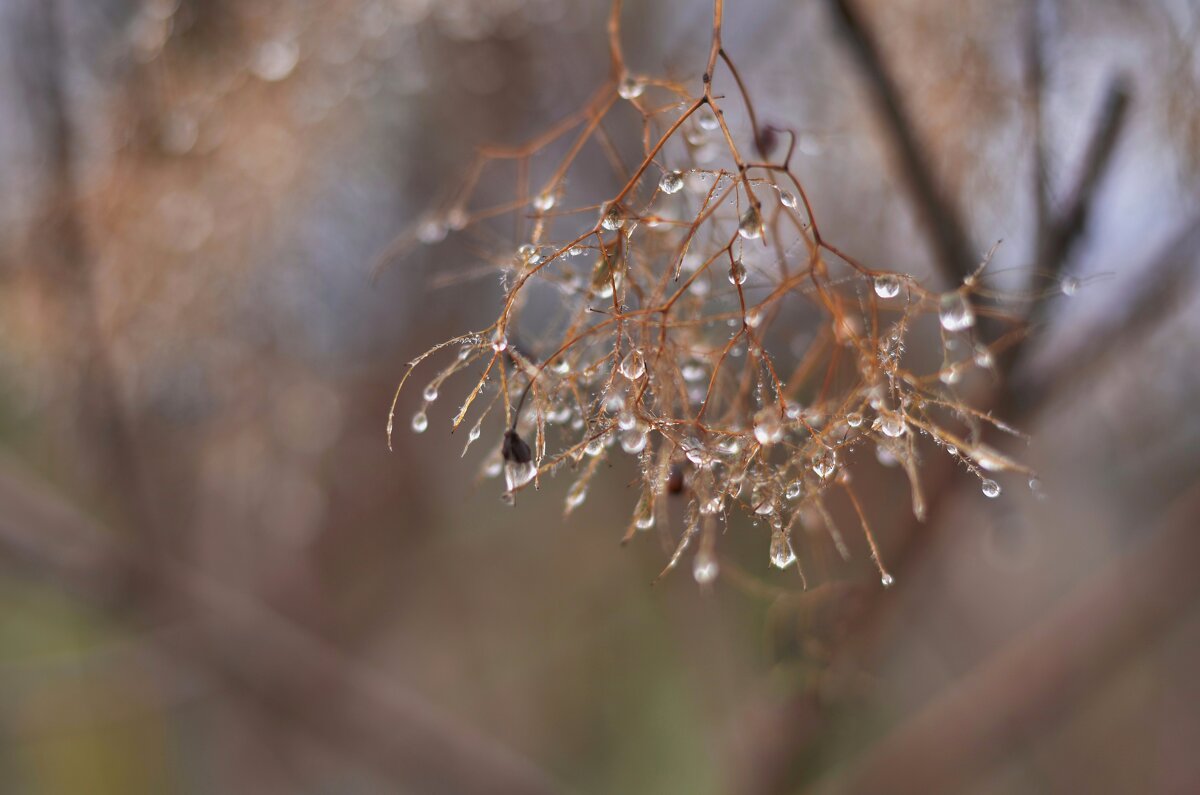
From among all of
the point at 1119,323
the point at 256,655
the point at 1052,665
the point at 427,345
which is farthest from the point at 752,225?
the point at 427,345

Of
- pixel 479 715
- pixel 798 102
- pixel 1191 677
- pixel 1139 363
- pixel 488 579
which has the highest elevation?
pixel 798 102

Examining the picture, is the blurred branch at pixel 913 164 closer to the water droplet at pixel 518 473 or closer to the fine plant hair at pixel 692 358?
the fine plant hair at pixel 692 358

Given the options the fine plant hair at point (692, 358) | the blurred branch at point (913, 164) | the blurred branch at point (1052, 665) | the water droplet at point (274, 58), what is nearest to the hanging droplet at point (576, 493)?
the fine plant hair at point (692, 358)

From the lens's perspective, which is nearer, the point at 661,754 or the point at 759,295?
the point at 759,295

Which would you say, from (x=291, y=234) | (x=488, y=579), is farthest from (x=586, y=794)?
(x=291, y=234)

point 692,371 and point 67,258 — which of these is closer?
point 692,371

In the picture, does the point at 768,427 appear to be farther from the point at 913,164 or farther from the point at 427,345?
the point at 427,345

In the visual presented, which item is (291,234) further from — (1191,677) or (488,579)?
(1191,677)
